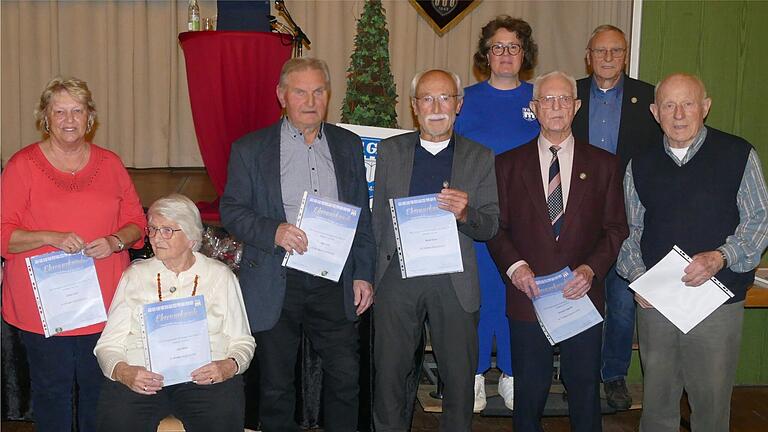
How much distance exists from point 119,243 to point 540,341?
1779 mm

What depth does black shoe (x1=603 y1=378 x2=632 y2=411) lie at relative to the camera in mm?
4156

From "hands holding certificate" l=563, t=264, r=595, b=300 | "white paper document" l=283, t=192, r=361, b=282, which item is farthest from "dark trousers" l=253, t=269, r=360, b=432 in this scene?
"hands holding certificate" l=563, t=264, r=595, b=300

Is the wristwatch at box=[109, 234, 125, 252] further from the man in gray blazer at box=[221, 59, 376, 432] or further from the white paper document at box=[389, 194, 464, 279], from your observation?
the white paper document at box=[389, 194, 464, 279]

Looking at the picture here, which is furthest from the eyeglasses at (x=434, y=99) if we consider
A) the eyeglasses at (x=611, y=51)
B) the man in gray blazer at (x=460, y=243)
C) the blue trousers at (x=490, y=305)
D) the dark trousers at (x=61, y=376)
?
the dark trousers at (x=61, y=376)

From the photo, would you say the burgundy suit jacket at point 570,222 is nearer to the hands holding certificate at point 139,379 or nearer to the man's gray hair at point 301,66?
the man's gray hair at point 301,66

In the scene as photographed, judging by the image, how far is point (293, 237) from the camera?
304 centimetres

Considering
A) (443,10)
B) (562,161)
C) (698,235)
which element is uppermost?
(443,10)

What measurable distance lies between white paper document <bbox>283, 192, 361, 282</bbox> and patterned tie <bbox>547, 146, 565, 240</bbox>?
0.81 metres

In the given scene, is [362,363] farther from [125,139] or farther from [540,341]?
[125,139]

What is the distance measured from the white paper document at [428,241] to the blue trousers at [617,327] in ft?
3.99

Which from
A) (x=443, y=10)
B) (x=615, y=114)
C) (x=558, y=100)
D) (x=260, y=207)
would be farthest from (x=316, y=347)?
(x=443, y=10)

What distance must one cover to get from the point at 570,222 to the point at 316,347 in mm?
1201

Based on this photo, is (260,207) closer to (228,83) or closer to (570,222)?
(570,222)

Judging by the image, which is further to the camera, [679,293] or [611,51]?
[611,51]
